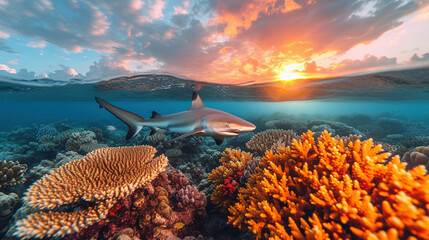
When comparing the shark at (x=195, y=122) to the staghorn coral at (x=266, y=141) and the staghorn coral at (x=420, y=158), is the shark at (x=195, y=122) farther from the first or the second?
the staghorn coral at (x=420, y=158)

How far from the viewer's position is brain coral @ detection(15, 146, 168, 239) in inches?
102

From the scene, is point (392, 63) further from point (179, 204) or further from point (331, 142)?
point (179, 204)

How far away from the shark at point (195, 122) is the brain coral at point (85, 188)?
3.58 feet

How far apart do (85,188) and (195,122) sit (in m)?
2.99

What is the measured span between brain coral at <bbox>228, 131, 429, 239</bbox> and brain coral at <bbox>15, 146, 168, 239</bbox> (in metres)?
2.32

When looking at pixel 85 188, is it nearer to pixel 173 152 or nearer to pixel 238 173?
pixel 238 173

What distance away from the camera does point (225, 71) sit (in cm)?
1379

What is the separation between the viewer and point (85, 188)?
3100mm

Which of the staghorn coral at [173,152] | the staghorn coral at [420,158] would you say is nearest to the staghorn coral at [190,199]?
the staghorn coral at [173,152]

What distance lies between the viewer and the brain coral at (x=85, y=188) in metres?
2.60

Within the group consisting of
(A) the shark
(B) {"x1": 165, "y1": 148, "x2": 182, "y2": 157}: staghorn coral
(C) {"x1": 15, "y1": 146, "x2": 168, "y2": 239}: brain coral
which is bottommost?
(B) {"x1": 165, "y1": 148, "x2": 182, "y2": 157}: staghorn coral

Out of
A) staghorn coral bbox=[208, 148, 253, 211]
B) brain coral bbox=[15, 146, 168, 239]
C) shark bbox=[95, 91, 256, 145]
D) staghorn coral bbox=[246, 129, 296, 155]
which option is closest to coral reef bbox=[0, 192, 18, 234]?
brain coral bbox=[15, 146, 168, 239]

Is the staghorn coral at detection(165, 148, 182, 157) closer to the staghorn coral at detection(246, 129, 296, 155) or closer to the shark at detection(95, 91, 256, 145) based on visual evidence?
the shark at detection(95, 91, 256, 145)

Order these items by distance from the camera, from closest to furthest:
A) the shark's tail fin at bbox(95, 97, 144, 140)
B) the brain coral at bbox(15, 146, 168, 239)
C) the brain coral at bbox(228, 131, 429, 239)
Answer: the brain coral at bbox(228, 131, 429, 239) < the brain coral at bbox(15, 146, 168, 239) < the shark's tail fin at bbox(95, 97, 144, 140)
